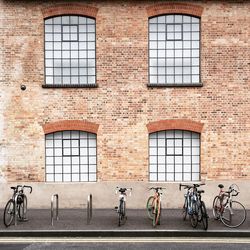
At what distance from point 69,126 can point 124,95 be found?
2137mm

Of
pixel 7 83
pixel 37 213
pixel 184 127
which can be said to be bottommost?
pixel 37 213

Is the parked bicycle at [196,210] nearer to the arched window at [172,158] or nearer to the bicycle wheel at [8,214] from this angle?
the arched window at [172,158]

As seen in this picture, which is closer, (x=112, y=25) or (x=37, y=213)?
(x=37, y=213)

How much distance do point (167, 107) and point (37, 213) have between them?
551cm

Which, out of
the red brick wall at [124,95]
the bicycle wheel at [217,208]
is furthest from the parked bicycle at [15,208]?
the bicycle wheel at [217,208]

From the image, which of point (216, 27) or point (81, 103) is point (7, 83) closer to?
point (81, 103)

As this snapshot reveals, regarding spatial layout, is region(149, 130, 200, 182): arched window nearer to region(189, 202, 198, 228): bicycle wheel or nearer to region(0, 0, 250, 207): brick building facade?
region(0, 0, 250, 207): brick building facade

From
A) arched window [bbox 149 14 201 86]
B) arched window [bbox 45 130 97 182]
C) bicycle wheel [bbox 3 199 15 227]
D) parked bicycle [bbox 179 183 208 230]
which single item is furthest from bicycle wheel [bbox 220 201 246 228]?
bicycle wheel [bbox 3 199 15 227]

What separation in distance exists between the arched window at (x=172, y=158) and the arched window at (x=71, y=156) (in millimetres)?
2042

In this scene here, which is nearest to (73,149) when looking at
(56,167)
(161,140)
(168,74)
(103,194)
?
(56,167)

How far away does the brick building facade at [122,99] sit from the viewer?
1633cm

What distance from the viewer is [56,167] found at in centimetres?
1662

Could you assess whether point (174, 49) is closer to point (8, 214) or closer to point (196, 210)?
point (196, 210)

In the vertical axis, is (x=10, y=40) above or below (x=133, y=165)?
above
